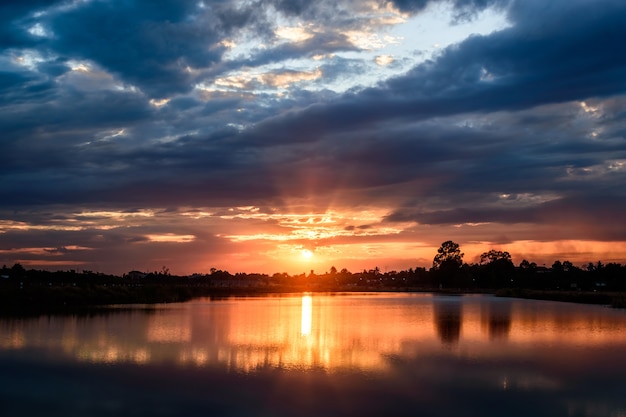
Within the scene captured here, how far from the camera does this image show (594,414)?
18.8 m

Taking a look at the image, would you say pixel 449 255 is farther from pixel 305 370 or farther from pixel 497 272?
pixel 305 370

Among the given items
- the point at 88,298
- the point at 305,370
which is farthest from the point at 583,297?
the point at 305,370

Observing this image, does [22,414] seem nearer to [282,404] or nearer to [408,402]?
[282,404]

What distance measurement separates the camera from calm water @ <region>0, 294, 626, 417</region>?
19547mm

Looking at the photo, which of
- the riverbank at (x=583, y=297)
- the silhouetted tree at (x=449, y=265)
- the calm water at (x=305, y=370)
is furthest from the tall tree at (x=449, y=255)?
the calm water at (x=305, y=370)

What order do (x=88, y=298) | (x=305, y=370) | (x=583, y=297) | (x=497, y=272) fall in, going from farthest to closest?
(x=497, y=272) < (x=583, y=297) < (x=88, y=298) < (x=305, y=370)

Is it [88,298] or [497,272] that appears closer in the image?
[88,298]

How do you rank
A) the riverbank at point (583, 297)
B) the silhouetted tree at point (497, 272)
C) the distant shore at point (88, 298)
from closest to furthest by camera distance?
the distant shore at point (88, 298)
the riverbank at point (583, 297)
the silhouetted tree at point (497, 272)

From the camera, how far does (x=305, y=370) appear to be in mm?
25844

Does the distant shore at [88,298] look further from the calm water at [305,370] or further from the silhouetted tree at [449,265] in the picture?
the silhouetted tree at [449,265]

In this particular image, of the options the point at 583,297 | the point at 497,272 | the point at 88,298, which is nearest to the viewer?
the point at 88,298

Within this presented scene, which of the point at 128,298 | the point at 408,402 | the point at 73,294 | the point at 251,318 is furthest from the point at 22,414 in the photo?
the point at 128,298

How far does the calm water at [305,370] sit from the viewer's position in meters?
19.5

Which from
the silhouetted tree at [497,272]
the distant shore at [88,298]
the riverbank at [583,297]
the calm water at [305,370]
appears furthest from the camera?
the silhouetted tree at [497,272]
